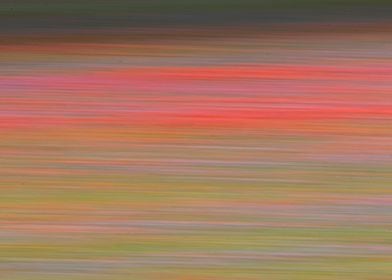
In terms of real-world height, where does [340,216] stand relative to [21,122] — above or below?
below

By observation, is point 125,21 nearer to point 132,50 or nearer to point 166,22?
point 166,22

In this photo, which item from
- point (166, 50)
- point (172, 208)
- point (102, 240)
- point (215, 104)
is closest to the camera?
point (102, 240)

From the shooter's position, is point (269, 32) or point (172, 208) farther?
point (269, 32)

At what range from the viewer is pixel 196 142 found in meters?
5.55

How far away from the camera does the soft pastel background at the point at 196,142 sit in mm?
4031

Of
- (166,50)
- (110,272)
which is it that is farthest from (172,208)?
(166,50)

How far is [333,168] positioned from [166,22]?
149 inches

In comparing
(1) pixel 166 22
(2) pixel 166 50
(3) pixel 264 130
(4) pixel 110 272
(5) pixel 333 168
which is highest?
(1) pixel 166 22

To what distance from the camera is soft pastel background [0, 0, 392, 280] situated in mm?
4031

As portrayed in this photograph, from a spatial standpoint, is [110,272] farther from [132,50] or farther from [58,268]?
[132,50]

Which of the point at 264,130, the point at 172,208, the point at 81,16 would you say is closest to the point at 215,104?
the point at 264,130

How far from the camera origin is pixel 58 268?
3859 millimetres

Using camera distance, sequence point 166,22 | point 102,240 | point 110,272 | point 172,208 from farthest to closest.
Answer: point 166,22, point 172,208, point 102,240, point 110,272

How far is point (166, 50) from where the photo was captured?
25.3ft
